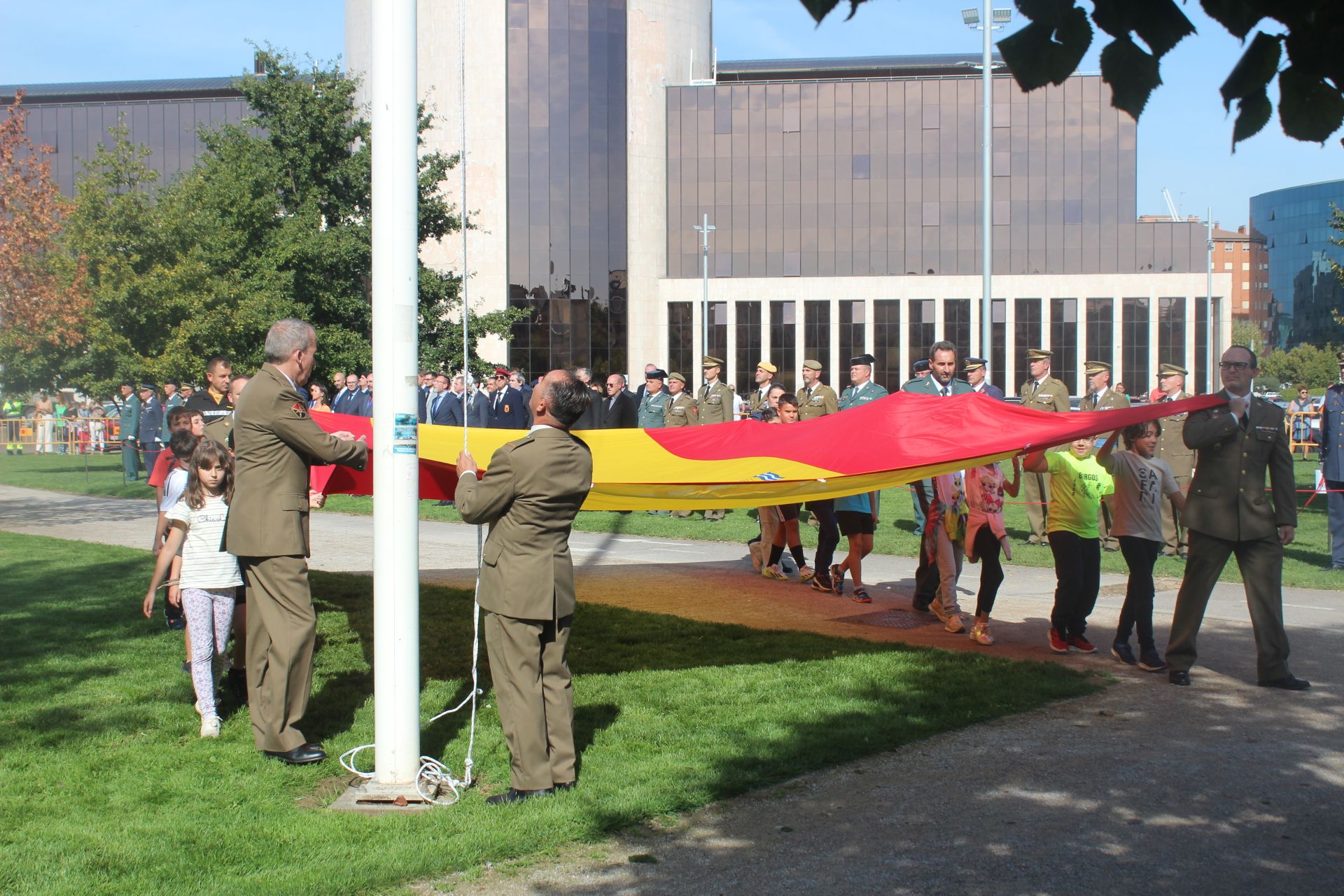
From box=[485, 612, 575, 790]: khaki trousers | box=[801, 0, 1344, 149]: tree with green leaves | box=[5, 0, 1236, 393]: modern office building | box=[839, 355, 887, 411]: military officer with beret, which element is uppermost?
box=[5, 0, 1236, 393]: modern office building

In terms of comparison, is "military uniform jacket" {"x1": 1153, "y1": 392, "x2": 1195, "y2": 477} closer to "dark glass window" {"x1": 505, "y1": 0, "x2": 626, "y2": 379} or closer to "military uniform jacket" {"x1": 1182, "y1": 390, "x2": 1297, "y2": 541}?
"military uniform jacket" {"x1": 1182, "y1": 390, "x2": 1297, "y2": 541}

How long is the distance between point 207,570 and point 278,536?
0.84m

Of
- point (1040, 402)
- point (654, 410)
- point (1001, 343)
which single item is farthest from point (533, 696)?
point (1001, 343)

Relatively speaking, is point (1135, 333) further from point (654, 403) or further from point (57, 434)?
point (654, 403)

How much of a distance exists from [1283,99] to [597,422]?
13682 mm

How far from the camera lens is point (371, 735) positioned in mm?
6398

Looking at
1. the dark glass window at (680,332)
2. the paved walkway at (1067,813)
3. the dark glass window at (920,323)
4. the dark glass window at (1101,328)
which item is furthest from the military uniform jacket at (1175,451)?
the dark glass window at (1101,328)

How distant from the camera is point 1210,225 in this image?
61.2 metres

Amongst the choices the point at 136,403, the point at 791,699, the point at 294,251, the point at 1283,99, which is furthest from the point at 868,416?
the point at 294,251

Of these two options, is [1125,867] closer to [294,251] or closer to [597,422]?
[597,422]

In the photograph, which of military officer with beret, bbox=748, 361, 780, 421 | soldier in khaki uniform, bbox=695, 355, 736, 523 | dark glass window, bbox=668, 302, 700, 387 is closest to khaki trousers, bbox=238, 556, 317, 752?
military officer with beret, bbox=748, 361, 780, 421

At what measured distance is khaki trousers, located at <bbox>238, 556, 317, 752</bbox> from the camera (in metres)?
5.95

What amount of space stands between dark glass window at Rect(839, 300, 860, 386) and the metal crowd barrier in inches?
1573

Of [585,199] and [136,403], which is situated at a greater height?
[585,199]
